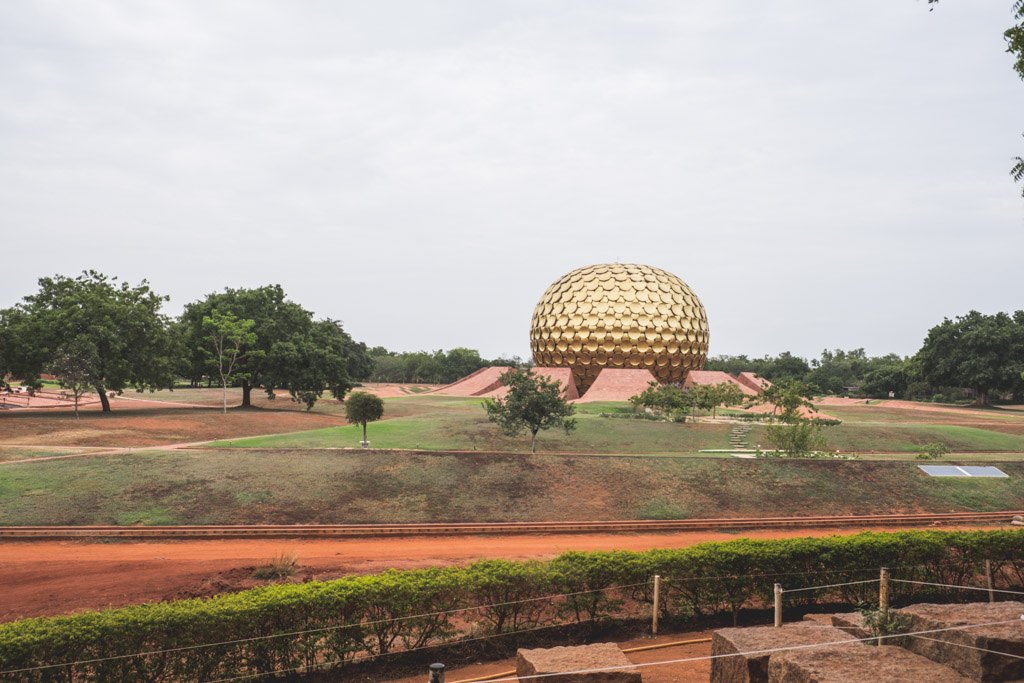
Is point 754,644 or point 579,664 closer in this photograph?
point 579,664

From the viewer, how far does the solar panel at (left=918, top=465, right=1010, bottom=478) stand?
21859 mm

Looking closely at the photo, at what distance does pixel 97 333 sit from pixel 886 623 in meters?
32.7

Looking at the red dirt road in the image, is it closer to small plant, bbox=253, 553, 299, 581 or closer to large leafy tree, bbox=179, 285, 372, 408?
small plant, bbox=253, 553, 299, 581

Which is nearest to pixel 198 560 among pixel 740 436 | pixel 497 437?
pixel 497 437

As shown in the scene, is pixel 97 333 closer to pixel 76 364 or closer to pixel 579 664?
pixel 76 364

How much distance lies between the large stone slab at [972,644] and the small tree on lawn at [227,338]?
35.3 metres

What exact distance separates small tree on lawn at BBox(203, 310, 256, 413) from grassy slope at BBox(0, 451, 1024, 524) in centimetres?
1906

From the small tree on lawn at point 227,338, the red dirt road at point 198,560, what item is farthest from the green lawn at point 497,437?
the small tree on lawn at point 227,338

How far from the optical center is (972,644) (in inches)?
309

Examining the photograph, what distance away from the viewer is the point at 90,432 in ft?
86.2

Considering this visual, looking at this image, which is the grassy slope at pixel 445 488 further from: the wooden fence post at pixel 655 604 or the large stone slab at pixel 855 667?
the large stone slab at pixel 855 667

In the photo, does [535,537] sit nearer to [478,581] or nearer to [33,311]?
[478,581]

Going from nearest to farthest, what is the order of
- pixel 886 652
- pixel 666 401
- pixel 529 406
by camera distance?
pixel 886 652, pixel 529 406, pixel 666 401

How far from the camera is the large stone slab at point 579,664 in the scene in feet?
25.0
